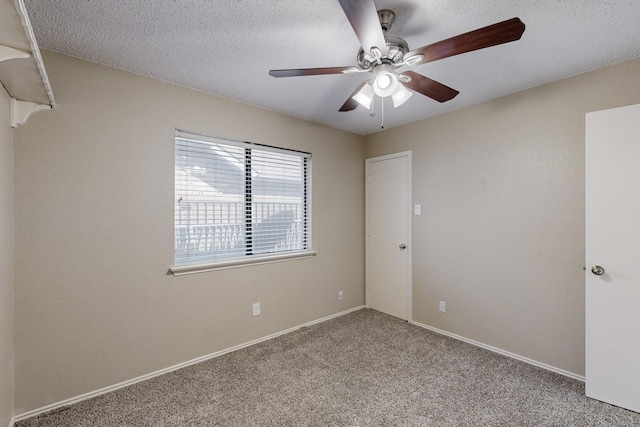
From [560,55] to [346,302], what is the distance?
311cm

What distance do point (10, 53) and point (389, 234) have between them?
337 cm

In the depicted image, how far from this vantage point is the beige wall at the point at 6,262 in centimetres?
156

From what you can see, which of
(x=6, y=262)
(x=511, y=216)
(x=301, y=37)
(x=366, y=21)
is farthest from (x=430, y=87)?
(x=6, y=262)

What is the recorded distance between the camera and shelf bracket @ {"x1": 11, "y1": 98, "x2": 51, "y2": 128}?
1739 millimetres

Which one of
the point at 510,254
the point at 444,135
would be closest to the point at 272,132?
the point at 444,135

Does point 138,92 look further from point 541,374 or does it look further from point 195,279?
point 541,374

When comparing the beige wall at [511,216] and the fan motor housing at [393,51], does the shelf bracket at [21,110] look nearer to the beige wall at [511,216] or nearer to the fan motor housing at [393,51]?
the fan motor housing at [393,51]

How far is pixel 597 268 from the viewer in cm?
200

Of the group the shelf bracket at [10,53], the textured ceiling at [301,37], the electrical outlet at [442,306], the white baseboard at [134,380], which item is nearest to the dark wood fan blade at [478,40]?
the textured ceiling at [301,37]

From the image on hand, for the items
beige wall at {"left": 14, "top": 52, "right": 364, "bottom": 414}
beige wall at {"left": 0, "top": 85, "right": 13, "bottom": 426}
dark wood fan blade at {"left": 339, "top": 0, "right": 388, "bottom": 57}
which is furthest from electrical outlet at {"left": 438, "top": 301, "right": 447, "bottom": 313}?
beige wall at {"left": 0, "top": 85, "right": 13, "bottom": 426}

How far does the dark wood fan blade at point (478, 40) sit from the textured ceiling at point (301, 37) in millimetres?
283

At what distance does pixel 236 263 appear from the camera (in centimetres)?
272

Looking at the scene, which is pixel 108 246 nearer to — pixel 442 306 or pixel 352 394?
pixel 352 394

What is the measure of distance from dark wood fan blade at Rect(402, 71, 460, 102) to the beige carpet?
2054mm
